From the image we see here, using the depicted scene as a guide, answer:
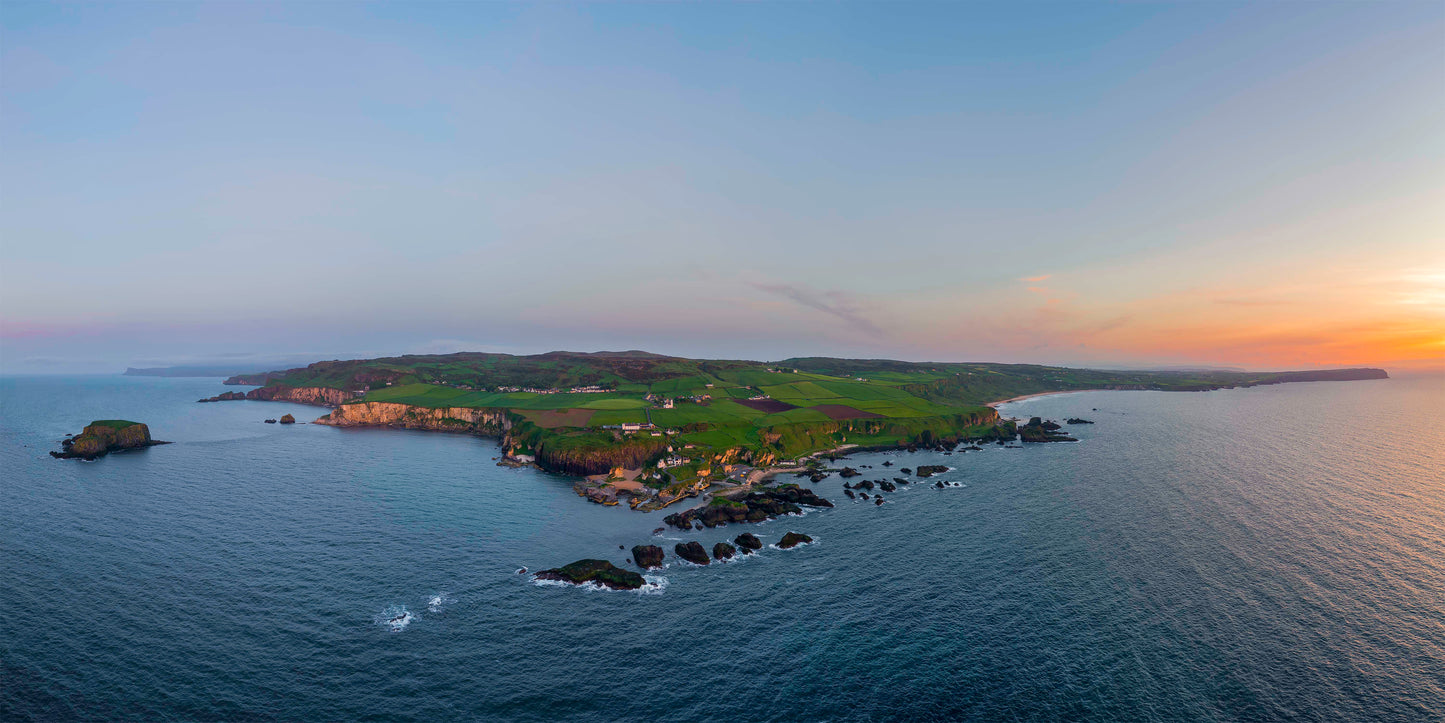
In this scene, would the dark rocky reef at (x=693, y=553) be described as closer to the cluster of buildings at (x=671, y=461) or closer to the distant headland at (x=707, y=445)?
the distant headland at (x=707, y=445)

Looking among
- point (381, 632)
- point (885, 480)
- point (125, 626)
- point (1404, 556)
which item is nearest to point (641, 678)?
point (381, 632)

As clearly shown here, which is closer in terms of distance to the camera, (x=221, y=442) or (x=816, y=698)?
(x=816, y=698)

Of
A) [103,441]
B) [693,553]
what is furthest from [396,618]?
[103,441]

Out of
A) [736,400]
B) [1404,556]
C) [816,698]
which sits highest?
→ [736,400]

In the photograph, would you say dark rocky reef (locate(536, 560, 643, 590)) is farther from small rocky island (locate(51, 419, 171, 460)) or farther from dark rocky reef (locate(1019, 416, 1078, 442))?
small rocky island (locate(51, 419, 171, 460))

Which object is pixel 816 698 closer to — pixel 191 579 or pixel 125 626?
pixel 125 626
